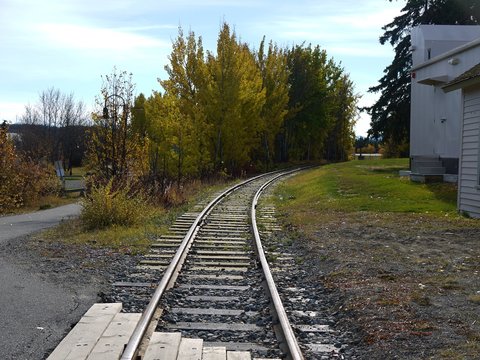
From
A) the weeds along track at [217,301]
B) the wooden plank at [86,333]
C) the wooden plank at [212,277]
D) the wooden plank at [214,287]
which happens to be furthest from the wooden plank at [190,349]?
the wooden plank at [212,277]

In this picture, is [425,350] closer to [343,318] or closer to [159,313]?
[343,318]

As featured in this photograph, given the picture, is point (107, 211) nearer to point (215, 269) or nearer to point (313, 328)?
point (215, 269)

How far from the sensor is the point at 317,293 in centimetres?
784

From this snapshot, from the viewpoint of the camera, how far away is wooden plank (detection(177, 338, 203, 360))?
5102 millimetres

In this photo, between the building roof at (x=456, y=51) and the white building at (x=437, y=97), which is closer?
the building roof at (x=456, y=51)

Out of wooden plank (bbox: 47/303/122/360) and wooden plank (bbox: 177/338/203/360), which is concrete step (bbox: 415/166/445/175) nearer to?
wooden plank (bbox: 47/303/122/360)

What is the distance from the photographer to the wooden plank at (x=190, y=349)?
510cm

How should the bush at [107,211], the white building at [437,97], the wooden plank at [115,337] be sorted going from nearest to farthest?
the wooden plank at [115,337], the bush at [107,211], the white building at [437,97]

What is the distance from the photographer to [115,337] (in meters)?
5.52

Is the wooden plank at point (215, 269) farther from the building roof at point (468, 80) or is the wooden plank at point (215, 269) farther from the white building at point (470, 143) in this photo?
the building roof at point (468, 80)

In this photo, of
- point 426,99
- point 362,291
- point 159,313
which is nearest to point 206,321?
point 159,313

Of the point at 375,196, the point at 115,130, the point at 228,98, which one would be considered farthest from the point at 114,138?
the point at 228,98

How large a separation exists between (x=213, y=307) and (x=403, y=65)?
35.0 metres

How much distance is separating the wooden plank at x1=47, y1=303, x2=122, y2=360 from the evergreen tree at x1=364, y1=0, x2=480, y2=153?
112 ft
